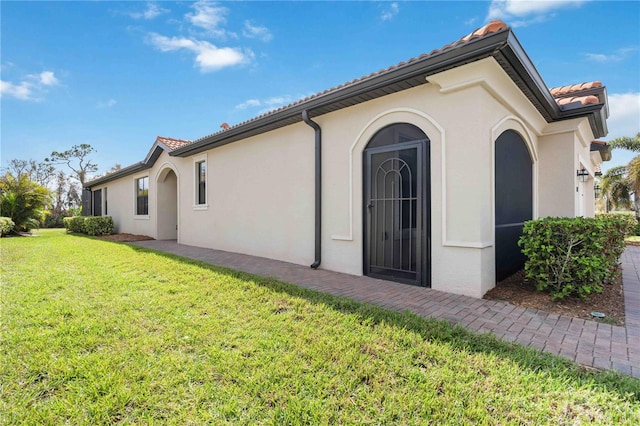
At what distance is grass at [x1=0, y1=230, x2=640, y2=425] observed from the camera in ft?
6.96

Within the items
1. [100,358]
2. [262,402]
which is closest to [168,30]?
[100,358]

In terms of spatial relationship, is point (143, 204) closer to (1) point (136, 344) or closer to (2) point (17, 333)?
(2) point (17, 333)

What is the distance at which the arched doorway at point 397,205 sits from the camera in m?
5.42

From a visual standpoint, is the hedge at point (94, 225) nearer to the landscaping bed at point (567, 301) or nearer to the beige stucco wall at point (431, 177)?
the beige stucco wall at point (431, 177)

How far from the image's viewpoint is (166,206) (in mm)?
14078

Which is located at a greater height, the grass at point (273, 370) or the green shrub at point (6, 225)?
the green shrub at point (6, 225)

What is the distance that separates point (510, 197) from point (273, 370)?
5.95 m

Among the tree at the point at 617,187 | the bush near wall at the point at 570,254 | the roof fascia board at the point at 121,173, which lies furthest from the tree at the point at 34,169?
the tree at the point at 617,187

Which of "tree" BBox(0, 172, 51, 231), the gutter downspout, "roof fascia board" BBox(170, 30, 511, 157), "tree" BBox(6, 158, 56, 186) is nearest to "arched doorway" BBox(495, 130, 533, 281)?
"roof fascia board" BBox(170, 30, 511, 157)

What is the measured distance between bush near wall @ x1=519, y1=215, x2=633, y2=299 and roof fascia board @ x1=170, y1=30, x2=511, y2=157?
2.88 m

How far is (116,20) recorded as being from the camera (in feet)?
27.9

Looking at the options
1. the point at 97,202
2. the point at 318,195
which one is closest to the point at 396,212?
the point at 318,195

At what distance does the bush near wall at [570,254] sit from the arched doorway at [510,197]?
0.74m

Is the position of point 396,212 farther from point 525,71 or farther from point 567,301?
point 525,71
